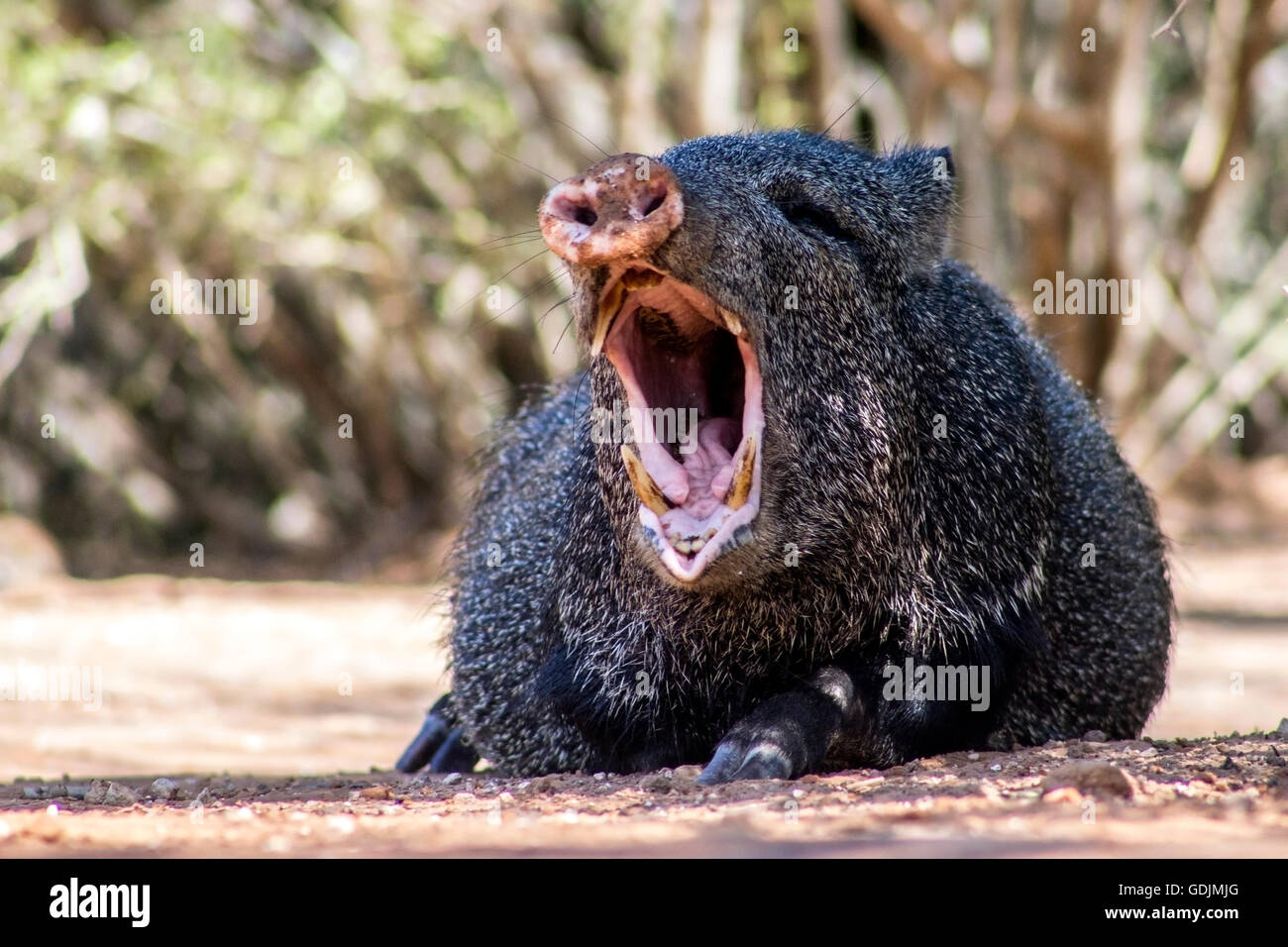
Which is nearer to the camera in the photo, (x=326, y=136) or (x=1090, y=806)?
(x=1090, y=806)

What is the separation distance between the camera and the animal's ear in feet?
15.1

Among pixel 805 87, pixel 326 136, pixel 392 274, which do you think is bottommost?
pixel 392 274

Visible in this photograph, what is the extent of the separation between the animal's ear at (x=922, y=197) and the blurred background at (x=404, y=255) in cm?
368

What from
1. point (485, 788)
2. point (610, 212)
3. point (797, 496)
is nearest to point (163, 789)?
point (485, 788)

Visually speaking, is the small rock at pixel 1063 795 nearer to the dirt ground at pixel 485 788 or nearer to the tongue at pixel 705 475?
the dirt ground at pixel 485 788

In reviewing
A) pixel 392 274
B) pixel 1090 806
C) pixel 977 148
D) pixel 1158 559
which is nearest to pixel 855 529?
pixel 1090 806

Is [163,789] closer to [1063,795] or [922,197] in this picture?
[1063,795]

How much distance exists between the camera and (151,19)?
12.6m

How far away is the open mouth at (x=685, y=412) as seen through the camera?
3.95m

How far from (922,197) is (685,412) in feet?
3.43

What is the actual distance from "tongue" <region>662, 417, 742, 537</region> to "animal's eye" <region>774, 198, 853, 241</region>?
547 millimetres

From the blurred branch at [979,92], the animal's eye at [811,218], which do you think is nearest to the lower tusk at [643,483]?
the animal's eye at [811,218]

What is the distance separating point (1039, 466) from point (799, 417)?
834 mm

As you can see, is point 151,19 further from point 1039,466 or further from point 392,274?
point 1039,466
